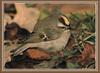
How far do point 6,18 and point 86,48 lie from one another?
2.41 ft

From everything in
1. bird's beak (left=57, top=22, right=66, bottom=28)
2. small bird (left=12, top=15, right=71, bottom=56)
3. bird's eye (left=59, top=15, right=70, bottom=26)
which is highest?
bird's eye (left=59, top=15, right=70, bottom=26)

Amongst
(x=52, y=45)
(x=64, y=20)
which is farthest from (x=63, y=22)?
(x=52, y=45)

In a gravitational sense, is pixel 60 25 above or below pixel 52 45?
above

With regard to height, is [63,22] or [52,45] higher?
[63,22]

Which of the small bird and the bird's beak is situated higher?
the bird's beak

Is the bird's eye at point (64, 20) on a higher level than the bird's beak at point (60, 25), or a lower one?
higher

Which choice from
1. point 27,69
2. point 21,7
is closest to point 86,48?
point 27,69

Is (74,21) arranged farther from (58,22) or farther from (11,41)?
(11,41)

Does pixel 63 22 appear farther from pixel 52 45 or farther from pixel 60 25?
pixel 52 45

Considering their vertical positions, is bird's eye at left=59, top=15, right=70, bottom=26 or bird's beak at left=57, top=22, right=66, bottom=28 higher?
bird's eye at left=59, top=15, right=70, bottom=26

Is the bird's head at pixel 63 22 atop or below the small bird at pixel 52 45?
atop

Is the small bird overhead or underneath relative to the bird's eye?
underneath

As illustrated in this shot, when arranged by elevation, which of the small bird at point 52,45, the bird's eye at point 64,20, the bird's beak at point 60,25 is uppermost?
the bird's eye at point 64,20

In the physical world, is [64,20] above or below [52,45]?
above
